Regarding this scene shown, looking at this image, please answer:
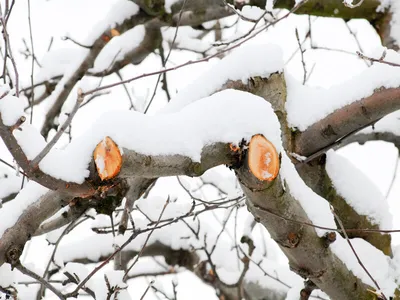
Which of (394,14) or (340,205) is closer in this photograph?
(340,205)

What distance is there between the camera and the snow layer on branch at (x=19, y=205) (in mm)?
1547

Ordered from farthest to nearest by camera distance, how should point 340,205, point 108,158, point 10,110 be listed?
point 340,205, point 108,158, point 10,110

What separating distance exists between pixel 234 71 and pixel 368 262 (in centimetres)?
104

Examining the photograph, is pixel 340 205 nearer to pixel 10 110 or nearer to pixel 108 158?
pixel 108 158

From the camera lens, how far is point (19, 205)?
1.58 m

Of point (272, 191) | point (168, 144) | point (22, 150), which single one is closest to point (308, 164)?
point (272, 191)

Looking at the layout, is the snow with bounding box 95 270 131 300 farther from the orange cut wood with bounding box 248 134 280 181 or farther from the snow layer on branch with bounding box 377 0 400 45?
the snow layer on branch with bounding box 377 0 400 45

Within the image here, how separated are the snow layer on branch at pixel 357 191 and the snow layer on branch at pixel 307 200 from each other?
0.61 meters

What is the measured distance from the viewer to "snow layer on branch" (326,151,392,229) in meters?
2.48

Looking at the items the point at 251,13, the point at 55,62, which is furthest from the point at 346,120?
the point at 55,62

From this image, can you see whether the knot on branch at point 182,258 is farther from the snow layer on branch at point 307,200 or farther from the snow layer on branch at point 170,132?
the snow layer on branch at point 170,132

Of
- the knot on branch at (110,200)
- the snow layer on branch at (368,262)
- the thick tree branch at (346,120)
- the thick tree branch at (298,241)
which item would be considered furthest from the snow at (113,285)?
the thick tree branch at (346,120)

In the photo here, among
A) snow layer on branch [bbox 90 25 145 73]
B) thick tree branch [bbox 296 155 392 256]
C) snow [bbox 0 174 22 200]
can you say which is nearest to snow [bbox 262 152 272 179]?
thick tree branch [bbox 296 155 392 256]

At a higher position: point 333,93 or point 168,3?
point 168,3
